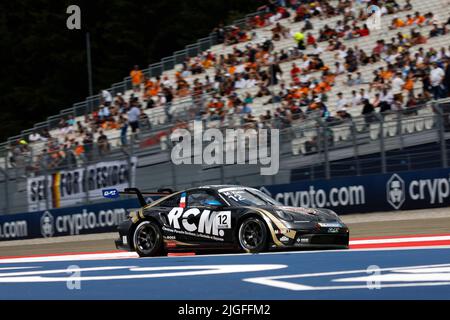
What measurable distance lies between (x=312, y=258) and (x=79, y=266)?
3.87 m

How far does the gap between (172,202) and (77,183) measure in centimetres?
1215

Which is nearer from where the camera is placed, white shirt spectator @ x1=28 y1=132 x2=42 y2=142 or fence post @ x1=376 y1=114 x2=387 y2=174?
fence post @ x1=376 y1=114 x2=387 y2=174

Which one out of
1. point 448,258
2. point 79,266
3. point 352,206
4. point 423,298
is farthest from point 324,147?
point 423,298

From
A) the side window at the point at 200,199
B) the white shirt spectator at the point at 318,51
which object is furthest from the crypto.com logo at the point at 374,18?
the side window at the point at 200,199

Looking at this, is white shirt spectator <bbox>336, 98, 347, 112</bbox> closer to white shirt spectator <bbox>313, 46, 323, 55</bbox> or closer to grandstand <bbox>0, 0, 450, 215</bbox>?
grandstand <bbox>0, 0, 450, 215</bbox>

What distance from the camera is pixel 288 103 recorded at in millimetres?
27672

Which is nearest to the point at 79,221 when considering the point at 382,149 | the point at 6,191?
the point at 6,191

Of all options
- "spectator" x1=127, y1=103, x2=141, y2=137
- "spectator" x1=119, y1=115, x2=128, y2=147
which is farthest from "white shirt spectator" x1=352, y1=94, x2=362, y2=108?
"spectator" x1=127, y1=103, x2=141, y2=137

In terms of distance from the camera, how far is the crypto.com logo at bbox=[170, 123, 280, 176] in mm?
22891

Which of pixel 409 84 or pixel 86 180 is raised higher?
pixel 409 84

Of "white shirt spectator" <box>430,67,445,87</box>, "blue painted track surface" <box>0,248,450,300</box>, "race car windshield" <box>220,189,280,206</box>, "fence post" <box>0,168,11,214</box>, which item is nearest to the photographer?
"blue painted track surface" <box>0,248,450,300</box>

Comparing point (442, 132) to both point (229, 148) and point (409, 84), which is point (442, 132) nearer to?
point (409, 84)

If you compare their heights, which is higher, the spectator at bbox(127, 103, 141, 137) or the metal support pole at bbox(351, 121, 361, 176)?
the spectator at bbox(127, 103, 141, 137)

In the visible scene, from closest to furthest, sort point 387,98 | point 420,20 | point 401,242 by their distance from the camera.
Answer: point 401,242 < point 387,98 < point 420,20
